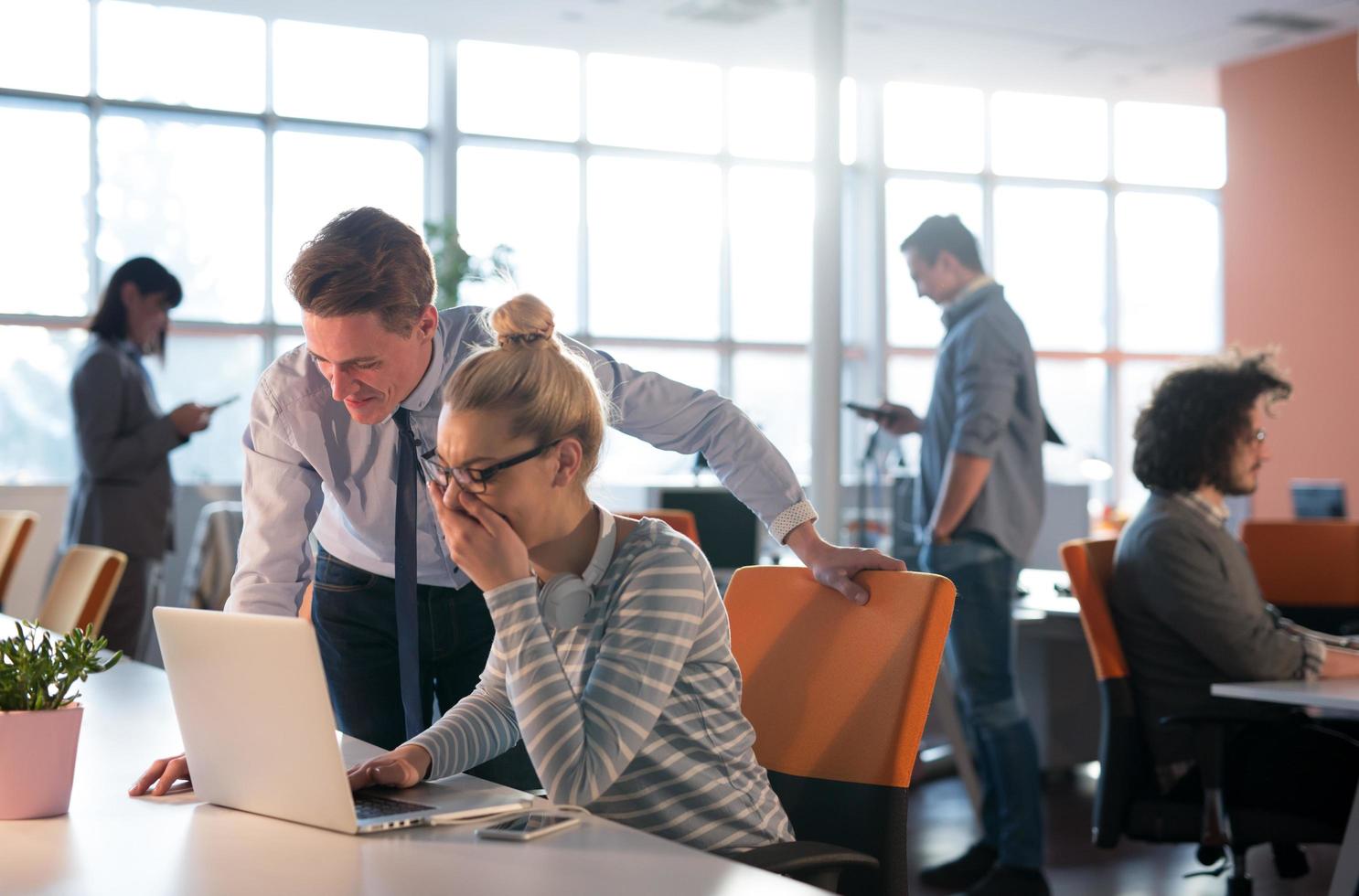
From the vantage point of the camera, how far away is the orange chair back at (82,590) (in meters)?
3.06

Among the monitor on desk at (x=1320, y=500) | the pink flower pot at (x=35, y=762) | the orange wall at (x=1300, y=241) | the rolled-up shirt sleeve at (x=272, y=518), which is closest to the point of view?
the pink flower pot at (x=35, y=762)

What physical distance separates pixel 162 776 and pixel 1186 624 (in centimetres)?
204

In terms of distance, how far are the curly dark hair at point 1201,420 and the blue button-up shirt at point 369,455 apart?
1285 millimetres

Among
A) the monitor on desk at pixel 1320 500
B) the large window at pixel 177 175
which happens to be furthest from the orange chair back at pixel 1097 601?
the large window at pixel 177 175

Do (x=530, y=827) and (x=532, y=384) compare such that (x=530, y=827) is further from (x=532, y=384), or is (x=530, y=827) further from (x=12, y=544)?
(x=12, y=544)

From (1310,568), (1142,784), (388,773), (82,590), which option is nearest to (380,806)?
(388,773)

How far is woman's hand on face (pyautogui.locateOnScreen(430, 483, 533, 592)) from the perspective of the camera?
143 cm

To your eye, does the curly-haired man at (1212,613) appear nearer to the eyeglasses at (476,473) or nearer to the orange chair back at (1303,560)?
the orange chair back at (1303,560)

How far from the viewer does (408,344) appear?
1.89m

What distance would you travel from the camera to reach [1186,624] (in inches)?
111

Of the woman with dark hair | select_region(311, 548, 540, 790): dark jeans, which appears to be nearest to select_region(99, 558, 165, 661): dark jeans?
the woman with dark hair

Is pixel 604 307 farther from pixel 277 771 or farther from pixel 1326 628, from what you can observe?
pixel 277 771

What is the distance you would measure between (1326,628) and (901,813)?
3.25m

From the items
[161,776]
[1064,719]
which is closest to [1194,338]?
[1064,719]
